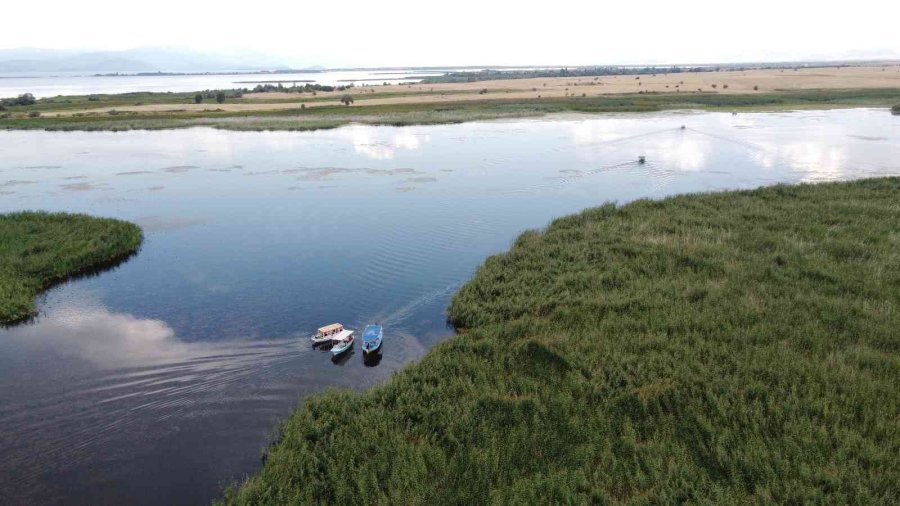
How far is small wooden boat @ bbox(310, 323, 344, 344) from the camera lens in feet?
61.8

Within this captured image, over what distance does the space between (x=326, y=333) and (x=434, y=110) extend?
76107 mm

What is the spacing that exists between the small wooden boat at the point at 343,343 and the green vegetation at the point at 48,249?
42.5 feet

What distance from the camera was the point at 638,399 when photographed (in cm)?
1399

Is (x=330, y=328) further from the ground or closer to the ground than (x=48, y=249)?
closer to the ground

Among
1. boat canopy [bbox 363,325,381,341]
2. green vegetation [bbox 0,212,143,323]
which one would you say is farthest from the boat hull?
green vegetation [bbox 0,212,143,323]

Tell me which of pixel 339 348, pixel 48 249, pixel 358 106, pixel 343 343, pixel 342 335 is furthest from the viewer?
pixel 358 106

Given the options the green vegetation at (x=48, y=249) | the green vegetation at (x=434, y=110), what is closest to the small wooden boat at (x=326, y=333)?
the green vegetation at (x=48, y=249)

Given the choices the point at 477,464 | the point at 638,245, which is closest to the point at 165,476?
the point at 477,464

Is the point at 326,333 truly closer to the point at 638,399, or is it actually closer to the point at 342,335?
the point at 342,335

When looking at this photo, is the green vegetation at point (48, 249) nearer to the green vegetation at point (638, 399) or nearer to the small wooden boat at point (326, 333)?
the small wooden boat at point (326, 333)

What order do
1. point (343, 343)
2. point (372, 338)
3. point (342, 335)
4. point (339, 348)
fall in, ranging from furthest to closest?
point (342, 335) < point (372, 338) < point (343, 343) < point (339, 348)

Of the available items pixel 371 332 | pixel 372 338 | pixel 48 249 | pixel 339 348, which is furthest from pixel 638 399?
pixel 48 249

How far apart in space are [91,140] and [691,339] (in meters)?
72.9

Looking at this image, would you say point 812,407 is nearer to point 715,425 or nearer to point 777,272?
point 715,425
